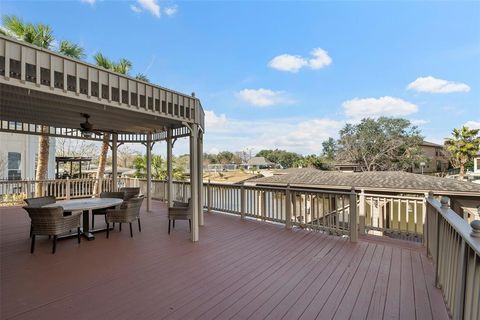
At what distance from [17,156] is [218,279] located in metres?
14.5

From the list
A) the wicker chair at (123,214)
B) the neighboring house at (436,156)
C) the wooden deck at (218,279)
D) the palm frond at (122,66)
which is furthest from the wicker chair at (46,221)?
the neighboring house at (436,156)

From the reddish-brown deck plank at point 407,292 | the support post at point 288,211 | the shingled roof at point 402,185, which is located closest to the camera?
the reddish-brown deck plank at point 407,292

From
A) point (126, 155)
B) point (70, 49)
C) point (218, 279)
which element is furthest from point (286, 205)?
point (126, 155)

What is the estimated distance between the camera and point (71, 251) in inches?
160

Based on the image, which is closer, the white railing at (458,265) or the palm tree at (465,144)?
the white railing at (458,265)

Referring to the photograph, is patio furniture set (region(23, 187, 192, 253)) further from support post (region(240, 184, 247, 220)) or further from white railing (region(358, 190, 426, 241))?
white railing (region(358, 190, 426, 241))

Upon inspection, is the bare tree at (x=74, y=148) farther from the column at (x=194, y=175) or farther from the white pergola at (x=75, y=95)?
the column at (x=194, y=175)

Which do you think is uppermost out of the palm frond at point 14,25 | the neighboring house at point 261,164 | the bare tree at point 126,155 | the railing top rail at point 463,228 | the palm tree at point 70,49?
the palm frond at point 14,25

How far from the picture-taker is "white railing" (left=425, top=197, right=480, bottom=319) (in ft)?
5.01

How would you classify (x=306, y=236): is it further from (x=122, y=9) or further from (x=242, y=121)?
(x=242, y=121)

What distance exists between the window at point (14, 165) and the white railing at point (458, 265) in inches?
652

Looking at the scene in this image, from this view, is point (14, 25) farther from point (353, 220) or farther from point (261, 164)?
point (261, 164)

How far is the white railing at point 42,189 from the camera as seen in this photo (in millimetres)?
8781

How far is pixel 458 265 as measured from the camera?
1954mm
